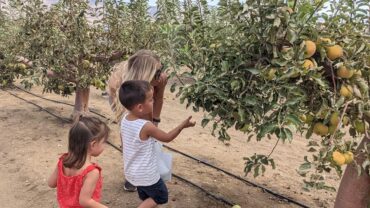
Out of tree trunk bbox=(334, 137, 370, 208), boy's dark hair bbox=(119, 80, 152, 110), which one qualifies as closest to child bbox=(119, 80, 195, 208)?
boy's dark hair bbox=(119, 80, 152, 110)

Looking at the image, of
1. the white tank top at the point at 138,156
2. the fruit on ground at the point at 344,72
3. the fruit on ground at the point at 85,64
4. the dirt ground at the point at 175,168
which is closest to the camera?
the fruit on ground at the point at 344,72

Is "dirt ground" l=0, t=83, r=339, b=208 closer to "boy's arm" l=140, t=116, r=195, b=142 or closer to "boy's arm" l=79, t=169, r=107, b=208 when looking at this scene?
"boy's arm" l=140, t=116, r=195, b=142

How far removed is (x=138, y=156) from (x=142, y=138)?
6.1 inches

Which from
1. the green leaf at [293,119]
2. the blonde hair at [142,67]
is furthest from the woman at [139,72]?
the green leaf at [293,119]

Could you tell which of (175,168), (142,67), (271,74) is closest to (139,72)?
(142,67)

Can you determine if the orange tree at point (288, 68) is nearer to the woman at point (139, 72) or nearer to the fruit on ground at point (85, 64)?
the woman at point (139, 72)

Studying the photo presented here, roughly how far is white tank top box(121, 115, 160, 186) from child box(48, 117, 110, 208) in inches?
18.9

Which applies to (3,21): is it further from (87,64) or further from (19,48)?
(87,64)

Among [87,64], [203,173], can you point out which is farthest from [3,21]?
[203,173]

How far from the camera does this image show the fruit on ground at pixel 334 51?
85.7 inches

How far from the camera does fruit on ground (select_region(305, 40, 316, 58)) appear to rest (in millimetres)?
2070

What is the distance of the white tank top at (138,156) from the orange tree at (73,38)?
8.68ft

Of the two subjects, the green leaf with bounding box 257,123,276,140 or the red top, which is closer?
the green leaf with bounding box 257,123,276,140

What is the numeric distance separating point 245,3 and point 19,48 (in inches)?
194
